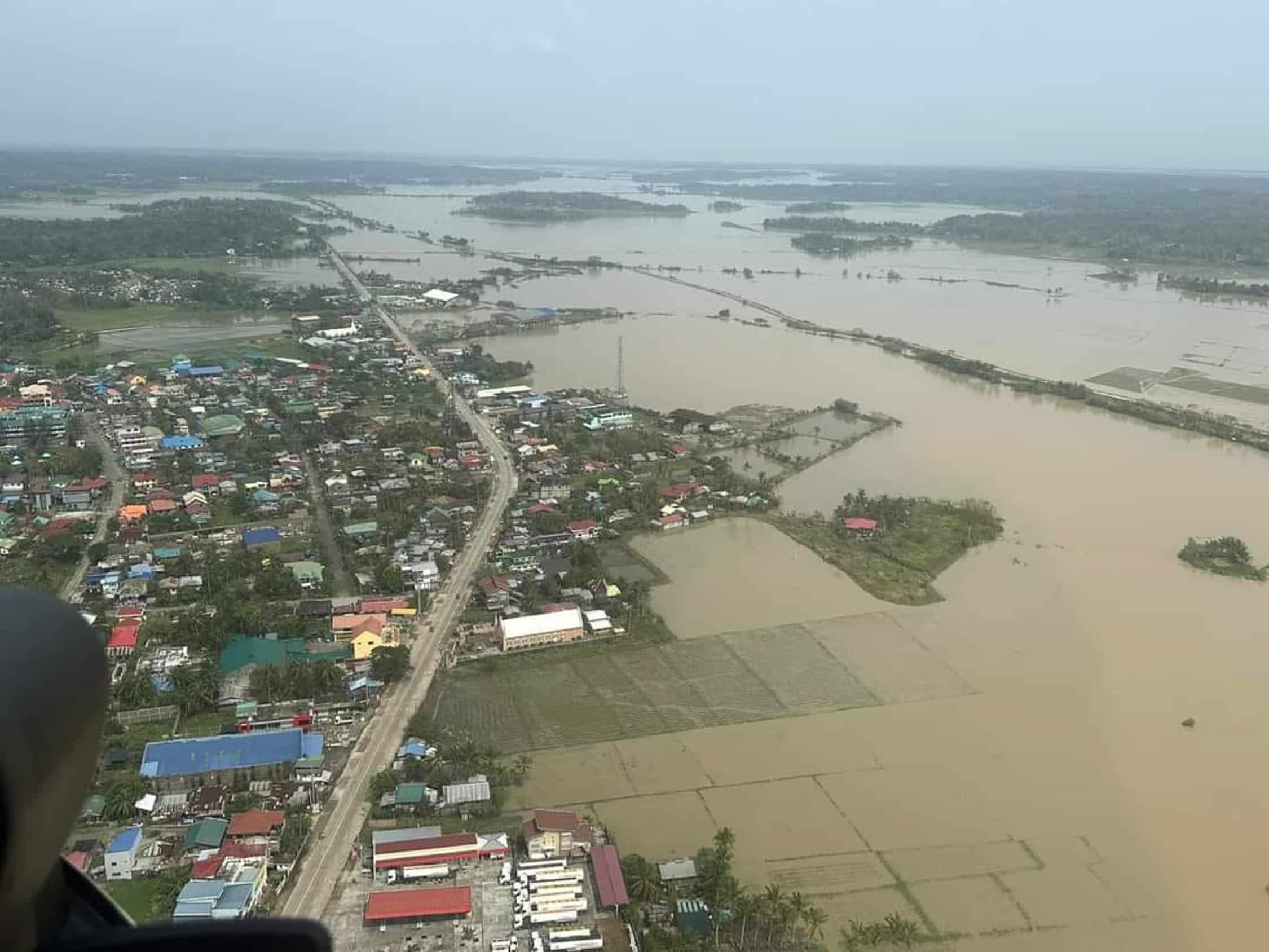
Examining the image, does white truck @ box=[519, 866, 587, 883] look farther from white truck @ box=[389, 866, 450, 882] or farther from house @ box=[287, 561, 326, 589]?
house @ box=[287, 561, 326, 589]

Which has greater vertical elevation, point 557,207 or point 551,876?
point 557,207

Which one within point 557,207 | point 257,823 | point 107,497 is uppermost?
point 557,207

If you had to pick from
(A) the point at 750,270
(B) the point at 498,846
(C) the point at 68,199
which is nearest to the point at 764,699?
(B) the point at 498,846

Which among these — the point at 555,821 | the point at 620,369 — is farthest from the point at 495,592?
the point at 620,369

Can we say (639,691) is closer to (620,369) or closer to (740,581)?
(740,581)

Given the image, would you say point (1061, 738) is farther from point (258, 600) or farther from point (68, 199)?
point (68, 199)

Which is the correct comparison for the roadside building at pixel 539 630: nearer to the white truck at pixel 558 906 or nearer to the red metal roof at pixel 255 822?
the red metal roof at pixel 255 822
